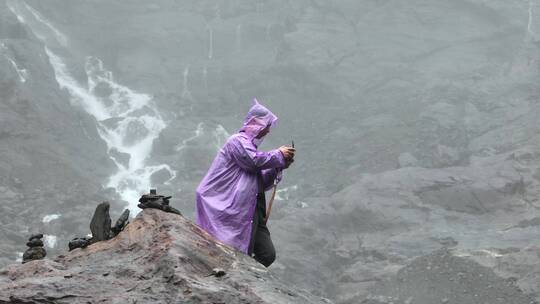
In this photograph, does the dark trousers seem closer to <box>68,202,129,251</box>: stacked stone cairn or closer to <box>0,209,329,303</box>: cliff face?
<box>0,209,329,303</box>: cliff face

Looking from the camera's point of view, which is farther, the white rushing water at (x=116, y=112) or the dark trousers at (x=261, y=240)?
the white rushing water at (x=116, y=112)

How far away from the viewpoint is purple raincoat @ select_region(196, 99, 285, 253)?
5.62m

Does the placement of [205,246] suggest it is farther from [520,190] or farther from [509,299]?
[520,190]

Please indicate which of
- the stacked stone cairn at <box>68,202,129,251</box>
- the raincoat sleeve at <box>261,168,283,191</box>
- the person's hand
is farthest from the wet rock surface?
the stacked stone cairn at <box>68,202,129,251</box>

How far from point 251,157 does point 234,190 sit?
35 cm

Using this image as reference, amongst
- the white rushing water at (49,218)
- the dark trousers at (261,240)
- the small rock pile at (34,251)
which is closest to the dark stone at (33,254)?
the small rock pile at (34,251)

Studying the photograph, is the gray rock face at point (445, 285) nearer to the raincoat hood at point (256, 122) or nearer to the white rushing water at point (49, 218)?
the white rushing water at point (49, 218)

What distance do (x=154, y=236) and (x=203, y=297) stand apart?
96cm

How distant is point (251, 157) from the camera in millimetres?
5582

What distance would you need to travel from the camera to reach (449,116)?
4906 centimetres

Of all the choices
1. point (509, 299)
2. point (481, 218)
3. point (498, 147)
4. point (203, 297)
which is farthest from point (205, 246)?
point (498, 147)

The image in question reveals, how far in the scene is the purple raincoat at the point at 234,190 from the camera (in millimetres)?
5621

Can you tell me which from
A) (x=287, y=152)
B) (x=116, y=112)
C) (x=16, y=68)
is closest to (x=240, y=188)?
(x=287, y=152)

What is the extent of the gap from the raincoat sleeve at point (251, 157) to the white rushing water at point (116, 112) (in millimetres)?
39440
